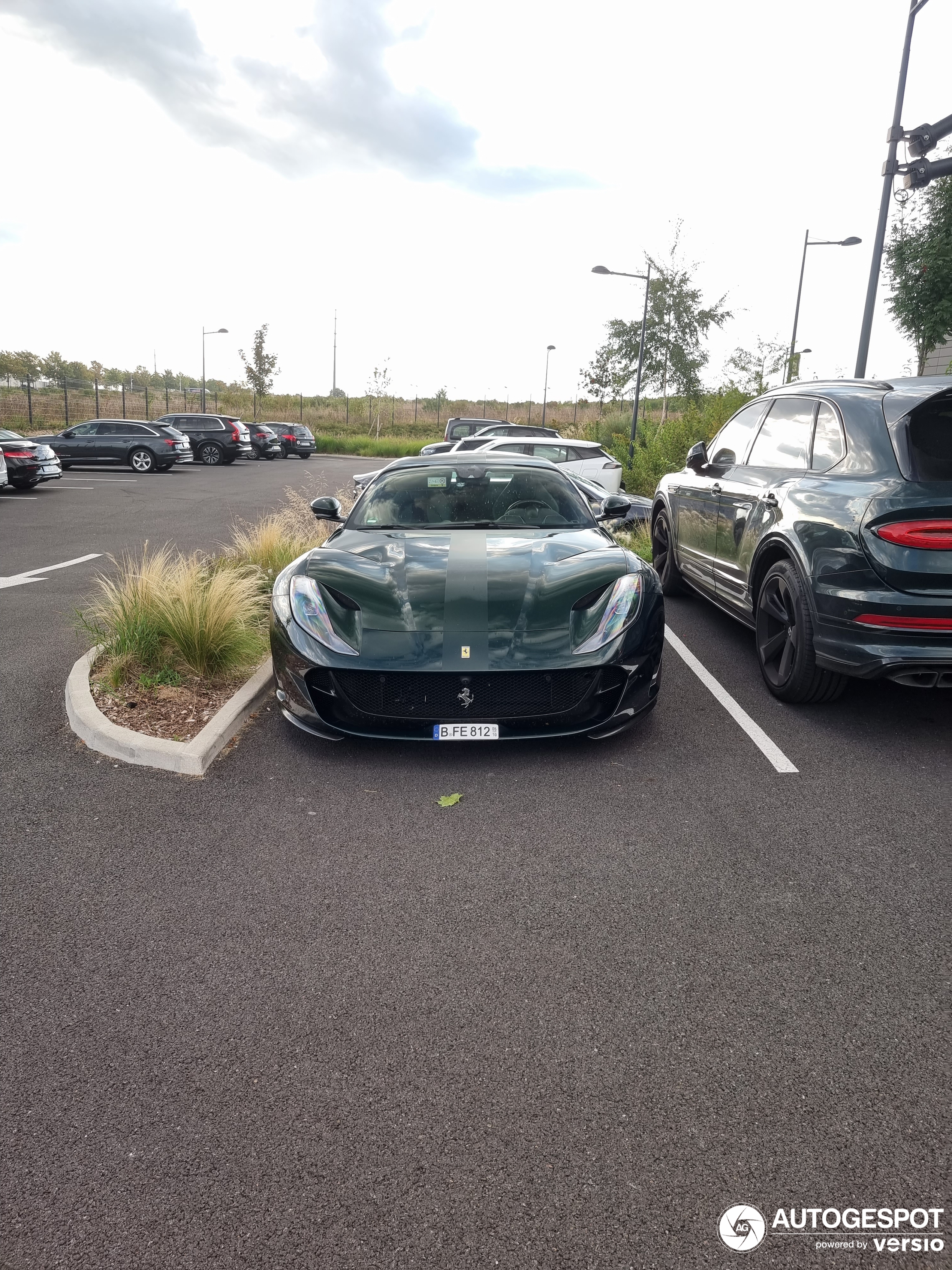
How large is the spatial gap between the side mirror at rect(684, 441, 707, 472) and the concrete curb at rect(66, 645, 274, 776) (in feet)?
12.3

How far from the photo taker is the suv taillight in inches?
159

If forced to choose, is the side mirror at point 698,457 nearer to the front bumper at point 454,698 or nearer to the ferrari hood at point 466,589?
the ferrari hood at point 466,589

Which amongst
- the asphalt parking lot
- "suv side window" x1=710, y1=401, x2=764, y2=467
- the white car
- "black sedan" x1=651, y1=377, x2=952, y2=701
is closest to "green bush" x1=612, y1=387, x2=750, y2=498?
the white car

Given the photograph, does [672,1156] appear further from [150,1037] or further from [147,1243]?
[150,1037]

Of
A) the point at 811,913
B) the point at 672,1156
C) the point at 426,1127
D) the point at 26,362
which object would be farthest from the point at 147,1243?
the point at 26,362

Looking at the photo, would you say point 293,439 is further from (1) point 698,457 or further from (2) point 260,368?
(1) point 698,457

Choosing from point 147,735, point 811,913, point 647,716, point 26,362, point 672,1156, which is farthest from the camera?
point 26,362

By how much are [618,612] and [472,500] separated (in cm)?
173

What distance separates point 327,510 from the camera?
18.2ft

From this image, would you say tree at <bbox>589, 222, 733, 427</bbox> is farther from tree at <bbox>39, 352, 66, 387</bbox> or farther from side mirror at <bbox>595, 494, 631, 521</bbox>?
tree at <bbox>39, 352, 66, 387</bbox>

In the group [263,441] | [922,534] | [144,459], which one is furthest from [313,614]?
[263,441]

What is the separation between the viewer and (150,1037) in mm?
2328

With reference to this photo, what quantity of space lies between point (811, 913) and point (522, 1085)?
1.31m

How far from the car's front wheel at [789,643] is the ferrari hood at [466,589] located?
0.97 meters
